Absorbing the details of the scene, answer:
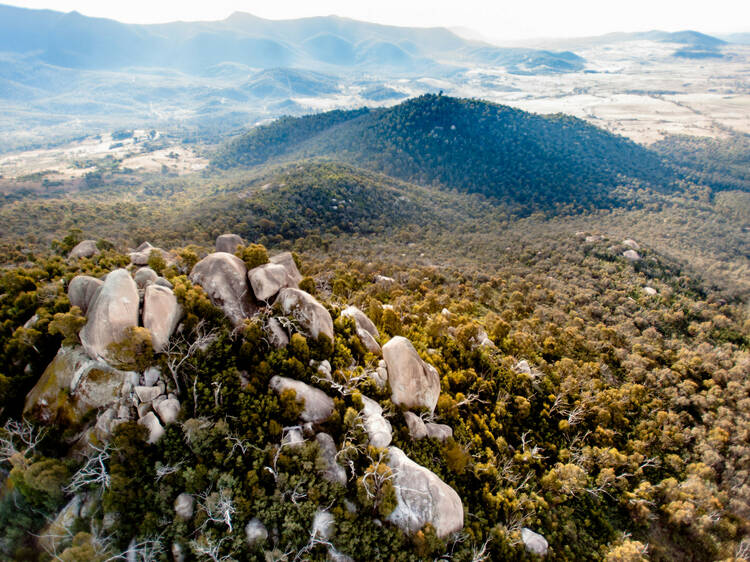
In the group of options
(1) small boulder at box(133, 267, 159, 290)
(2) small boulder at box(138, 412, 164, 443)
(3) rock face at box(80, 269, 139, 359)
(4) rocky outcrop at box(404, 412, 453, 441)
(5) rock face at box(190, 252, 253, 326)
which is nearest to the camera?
(2) small boulder at box(138, 412, 164, 443)

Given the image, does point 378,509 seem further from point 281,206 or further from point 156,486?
point 281,206

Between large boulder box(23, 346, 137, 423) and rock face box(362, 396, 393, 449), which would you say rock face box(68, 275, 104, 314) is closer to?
large boulder box(23, 346, 137, 423)

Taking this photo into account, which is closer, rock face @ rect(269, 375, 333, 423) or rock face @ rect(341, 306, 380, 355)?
rock face @ rect(269, 375, 333, 423)

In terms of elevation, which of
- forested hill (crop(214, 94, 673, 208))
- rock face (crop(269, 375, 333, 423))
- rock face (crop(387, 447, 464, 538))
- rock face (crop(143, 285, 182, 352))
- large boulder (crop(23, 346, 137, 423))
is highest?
forested hill (crop(214, 94, 673, 208))

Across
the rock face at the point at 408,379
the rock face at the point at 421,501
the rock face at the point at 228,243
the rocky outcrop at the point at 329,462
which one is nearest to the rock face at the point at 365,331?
the rock face at the point at 408,379

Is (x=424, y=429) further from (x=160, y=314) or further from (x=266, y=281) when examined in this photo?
(x=160, y=314)

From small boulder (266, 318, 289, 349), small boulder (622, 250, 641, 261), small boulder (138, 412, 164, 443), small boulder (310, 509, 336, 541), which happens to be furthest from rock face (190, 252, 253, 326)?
small boulder (622, 250, 641, 261)

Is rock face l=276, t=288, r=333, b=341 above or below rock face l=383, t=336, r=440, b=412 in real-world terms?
above
